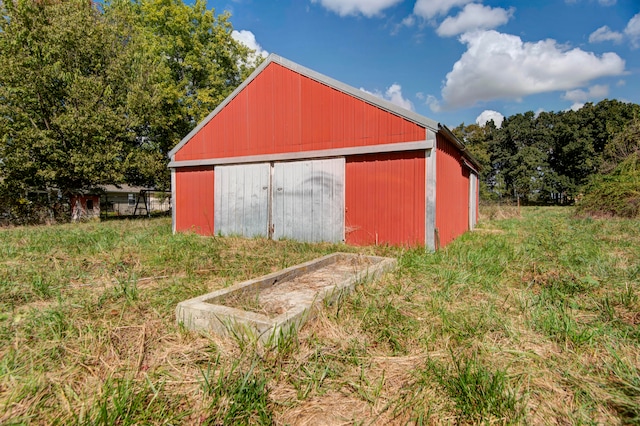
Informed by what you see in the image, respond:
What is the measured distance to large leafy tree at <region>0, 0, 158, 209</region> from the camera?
12.9 meters

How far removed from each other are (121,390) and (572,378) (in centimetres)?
277

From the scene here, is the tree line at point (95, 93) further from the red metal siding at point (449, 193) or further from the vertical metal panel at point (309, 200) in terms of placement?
the vertical metal panel at point (309, 200)

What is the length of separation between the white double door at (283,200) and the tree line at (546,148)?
79.9 feet

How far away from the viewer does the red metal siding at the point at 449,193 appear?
6695 millimetres

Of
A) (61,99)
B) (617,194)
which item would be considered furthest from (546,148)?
(61,99)

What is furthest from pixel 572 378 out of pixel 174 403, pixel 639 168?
pixel 639 168

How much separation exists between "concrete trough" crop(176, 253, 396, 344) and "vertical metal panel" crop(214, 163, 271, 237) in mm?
3878

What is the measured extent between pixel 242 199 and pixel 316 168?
8.20ft

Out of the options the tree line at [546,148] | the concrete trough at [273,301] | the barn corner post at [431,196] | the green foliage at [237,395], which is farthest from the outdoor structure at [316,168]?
the tree line at [546,148]

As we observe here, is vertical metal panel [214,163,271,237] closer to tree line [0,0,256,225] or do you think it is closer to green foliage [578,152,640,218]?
tree line [0,0,256,225]

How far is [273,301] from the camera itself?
3387 millimetres

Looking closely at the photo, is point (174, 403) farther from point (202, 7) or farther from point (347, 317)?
point (202, 7)

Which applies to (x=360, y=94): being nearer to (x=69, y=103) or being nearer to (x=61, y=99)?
(x=69, y=103)

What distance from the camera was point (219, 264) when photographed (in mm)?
5051
